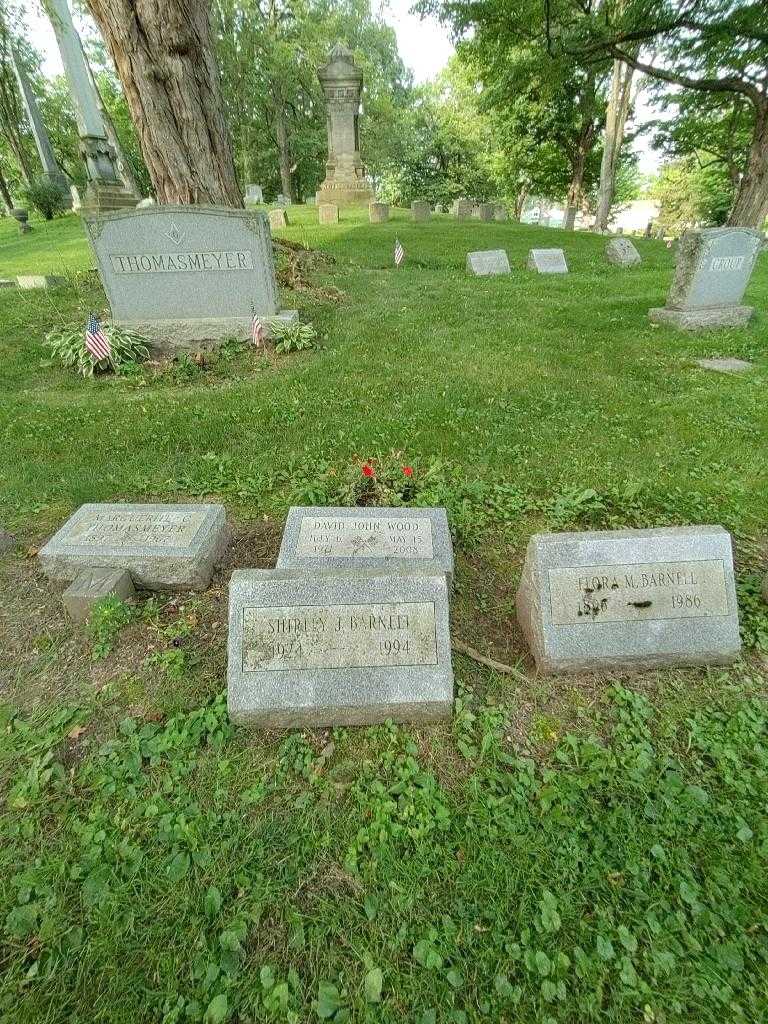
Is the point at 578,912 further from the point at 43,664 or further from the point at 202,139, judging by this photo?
the point at 202,139

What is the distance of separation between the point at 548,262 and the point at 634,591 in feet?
42.2


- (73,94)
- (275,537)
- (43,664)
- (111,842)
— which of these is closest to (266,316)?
(275,537)

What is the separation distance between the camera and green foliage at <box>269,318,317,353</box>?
7527mm

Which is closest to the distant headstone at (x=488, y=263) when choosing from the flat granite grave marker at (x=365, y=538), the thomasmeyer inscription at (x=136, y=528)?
the flat granite grave marker at (x=365, y=538)

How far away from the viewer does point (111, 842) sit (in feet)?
6.91

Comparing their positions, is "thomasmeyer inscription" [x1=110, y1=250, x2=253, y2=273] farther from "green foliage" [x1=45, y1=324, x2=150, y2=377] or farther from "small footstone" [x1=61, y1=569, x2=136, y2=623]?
"small footstone" [x1=61, y1=569, x2=136, y2=623]

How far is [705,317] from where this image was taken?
8320 mm

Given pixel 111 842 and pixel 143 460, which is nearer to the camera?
pixel 111 842

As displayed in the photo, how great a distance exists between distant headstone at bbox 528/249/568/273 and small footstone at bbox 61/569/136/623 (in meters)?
13.2

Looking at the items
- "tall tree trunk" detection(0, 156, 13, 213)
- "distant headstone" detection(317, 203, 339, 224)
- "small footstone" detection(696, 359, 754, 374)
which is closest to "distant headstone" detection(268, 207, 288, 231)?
"distant headstone" detection(317, 203, 339, 224)

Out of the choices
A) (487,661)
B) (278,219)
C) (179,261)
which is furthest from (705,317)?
(278,219)

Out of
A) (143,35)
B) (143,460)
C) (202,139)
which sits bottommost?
(143,460)

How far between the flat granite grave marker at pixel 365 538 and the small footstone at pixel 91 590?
1.09 meters

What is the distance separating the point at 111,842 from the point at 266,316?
7255mm
